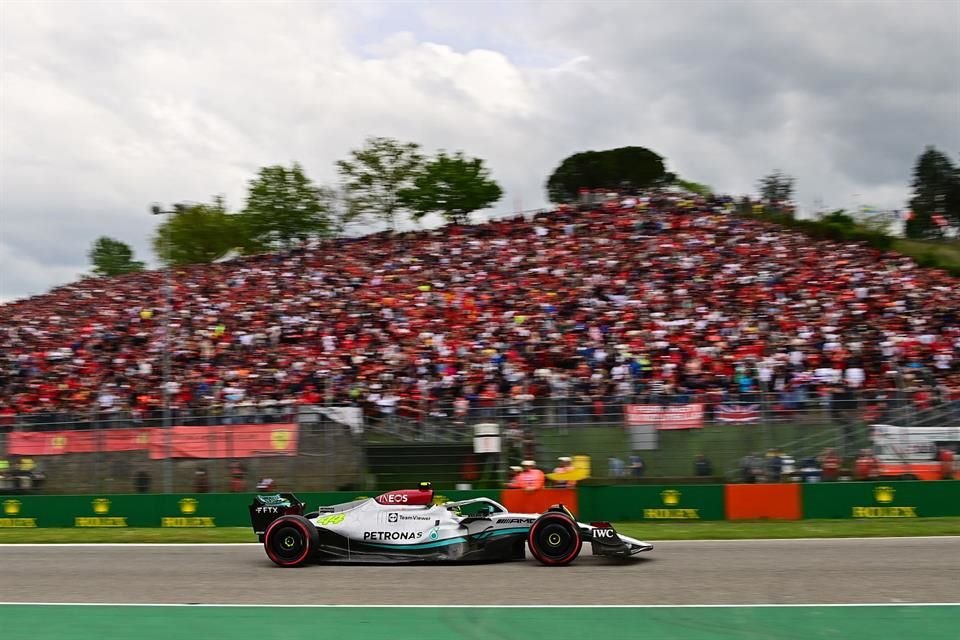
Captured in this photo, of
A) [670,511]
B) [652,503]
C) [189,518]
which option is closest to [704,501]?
[670,511]

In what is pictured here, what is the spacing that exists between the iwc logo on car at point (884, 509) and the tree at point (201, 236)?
4358 centimetres

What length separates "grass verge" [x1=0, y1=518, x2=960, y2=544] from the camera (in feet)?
50.2

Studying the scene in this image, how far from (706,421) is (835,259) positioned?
1500cm

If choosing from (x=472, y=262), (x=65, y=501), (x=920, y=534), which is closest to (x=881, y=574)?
(x=920, y=534)

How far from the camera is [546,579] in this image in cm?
1098

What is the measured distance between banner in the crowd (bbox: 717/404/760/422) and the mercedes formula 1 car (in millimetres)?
6345

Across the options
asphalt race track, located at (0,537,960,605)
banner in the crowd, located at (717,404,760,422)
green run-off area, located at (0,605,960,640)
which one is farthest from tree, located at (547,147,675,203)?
green run-off area, located at (0,605,960,640)

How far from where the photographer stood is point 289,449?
19.0 m

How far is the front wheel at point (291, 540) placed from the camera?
40.0 ft

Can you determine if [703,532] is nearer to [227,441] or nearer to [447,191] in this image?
[227,441]

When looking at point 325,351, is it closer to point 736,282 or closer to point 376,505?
point 736,282

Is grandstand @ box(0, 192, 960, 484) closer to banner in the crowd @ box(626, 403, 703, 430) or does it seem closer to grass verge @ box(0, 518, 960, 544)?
banner in the crowd @ box(626, 403, 703, 430)

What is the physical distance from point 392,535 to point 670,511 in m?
7.14

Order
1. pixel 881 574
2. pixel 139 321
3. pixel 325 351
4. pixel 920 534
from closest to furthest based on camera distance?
pixel 881 574 → pixel 920 534 → pixel 325 351 → pixel 139 321
